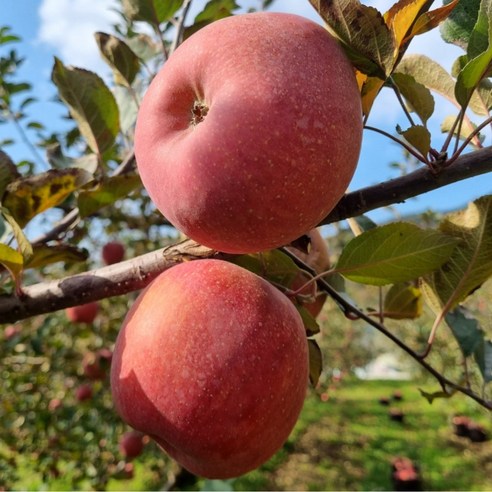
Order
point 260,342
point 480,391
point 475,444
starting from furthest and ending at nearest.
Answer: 1. point 475,444
2. point 480,391
3. point 260,342

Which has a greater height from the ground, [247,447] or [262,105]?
[262,105]

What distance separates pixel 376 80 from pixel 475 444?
7398 mm

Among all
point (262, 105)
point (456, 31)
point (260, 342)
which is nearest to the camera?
point (262, 105)

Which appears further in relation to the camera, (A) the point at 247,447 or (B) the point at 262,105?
(A) the point at 247,447

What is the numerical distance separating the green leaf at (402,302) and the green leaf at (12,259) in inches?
26.5

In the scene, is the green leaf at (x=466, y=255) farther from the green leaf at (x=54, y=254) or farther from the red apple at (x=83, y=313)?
the red apple at (x=83, y=313)

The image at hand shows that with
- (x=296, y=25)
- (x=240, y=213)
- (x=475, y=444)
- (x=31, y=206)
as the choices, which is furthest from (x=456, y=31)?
(x=475, y=444)

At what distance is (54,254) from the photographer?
2.85 ft

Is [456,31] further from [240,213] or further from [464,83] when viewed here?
[240,213]

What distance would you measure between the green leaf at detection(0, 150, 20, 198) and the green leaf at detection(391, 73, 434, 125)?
643mm

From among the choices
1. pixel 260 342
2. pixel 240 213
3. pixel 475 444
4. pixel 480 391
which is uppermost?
pixel 240 213

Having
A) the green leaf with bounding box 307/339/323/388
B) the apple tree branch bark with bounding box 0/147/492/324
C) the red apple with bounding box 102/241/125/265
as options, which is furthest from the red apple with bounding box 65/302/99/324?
the green leaf with bounding box 307/339/323/388

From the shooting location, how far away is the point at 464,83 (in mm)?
635

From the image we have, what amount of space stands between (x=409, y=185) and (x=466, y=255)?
0.22 metres
